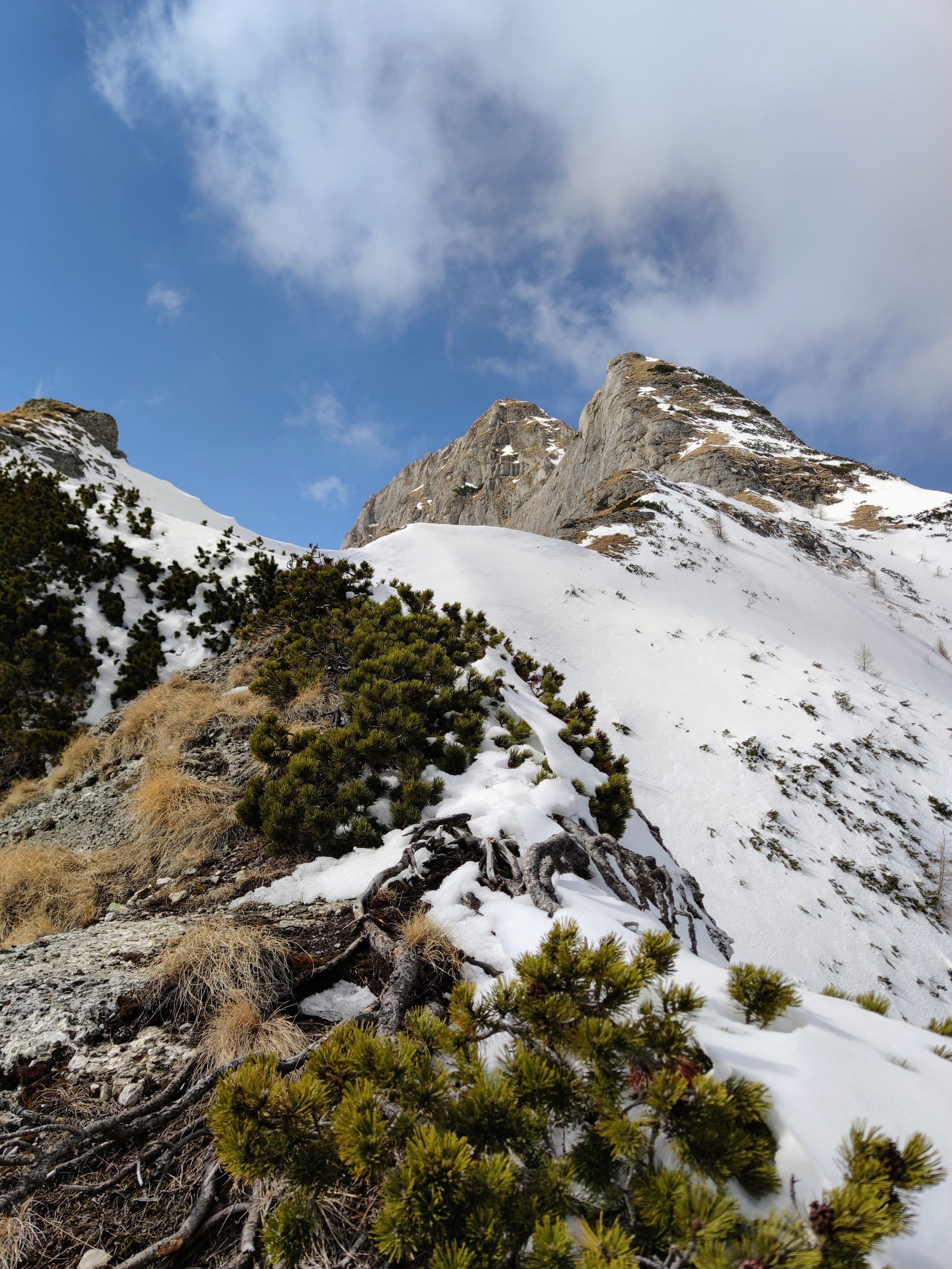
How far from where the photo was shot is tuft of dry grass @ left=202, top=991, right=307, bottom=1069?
2.20m

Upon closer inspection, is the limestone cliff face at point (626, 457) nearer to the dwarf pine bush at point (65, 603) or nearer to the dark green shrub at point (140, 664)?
the dwarf pine bush at point (65, 603)

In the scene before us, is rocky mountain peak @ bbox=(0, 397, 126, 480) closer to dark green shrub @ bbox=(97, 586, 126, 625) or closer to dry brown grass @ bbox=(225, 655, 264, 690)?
dark green shrub @ bbox=(97, 586, 126, 625)

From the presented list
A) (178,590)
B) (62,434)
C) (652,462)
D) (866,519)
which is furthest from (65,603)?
(866,519)

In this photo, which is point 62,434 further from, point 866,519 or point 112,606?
point 866,519

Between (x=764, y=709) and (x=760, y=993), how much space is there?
10098mm

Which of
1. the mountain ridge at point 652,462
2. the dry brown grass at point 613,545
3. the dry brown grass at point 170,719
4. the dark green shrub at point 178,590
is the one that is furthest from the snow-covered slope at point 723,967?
the mountain ridge at point 652,462

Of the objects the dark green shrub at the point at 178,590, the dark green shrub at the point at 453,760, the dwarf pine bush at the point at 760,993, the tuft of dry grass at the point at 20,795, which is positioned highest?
the dark green shrub at the point at 178,590

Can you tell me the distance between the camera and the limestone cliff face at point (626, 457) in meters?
30.4

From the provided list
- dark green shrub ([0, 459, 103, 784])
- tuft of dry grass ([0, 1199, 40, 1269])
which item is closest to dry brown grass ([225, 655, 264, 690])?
dark green shrub ([0, 459, 103, 784])

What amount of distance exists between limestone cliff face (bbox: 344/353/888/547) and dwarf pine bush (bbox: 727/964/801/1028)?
18664 mm

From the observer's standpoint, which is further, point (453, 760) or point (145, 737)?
point (145, 737)

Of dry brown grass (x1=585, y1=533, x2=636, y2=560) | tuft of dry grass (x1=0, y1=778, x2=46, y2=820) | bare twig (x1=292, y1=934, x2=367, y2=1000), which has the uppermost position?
dry brown grass (x1=585, y1=533, x2=636, y2=560)

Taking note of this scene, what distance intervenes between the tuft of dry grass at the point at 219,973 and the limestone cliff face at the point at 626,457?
17.4 meters

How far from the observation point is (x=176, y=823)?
15.0 feet
